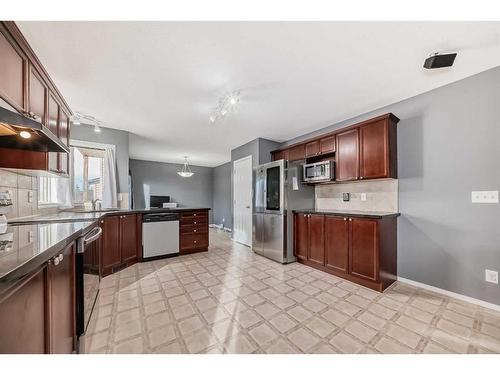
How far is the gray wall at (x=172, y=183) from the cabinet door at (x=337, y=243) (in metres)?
5.91

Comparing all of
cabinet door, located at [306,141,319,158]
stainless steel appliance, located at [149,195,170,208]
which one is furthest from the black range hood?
stainless steel appliance, located at [149,195,170,208]

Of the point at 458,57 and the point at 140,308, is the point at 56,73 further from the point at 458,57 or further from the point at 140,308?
the point at 458,57

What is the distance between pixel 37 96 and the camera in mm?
1717

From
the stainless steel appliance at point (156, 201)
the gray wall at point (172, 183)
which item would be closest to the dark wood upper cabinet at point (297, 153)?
the stainless steel appliance at point (156, 201)

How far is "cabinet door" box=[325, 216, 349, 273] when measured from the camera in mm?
2627

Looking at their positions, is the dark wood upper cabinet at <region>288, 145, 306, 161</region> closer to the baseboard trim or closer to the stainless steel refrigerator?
the stainless steel refrigerator

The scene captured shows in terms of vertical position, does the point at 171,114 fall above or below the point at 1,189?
above

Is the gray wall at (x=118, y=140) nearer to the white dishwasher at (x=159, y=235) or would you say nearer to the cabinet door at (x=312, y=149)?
the white dishwasher at (x=159, y=235)

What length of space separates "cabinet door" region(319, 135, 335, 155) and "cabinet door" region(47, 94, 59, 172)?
3.37 meters

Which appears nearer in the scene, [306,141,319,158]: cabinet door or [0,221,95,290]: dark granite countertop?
[0,221,95,290]: dark granite countertop

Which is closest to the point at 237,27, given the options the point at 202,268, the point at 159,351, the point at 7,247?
the point at 7,247
